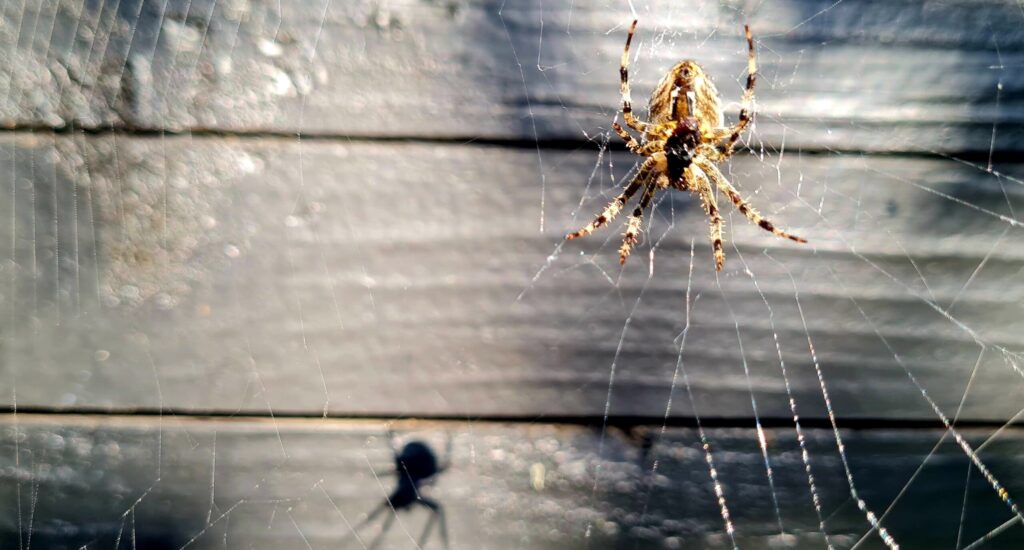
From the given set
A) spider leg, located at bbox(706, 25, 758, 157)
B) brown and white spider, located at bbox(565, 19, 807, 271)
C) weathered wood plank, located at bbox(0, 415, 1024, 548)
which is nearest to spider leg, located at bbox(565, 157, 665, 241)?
brown and white spider, located at bbox(565, 19, 807, 271)

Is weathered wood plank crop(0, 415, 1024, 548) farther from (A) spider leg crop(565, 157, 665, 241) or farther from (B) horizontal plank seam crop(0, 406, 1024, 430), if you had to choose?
(A) spider leg crop(565, 157, 665, 241)

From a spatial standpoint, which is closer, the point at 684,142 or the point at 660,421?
the point at 660,421

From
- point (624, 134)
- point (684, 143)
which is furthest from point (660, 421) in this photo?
point (684, 143)

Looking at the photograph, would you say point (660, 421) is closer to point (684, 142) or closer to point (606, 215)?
point (606, 215)

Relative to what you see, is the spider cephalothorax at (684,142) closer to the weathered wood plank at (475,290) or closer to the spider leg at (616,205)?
the spider leg at (616,205)

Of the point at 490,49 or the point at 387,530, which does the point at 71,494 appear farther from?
the point at 490,49

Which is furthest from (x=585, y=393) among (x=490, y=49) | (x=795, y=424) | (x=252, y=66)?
(x=252, y=66)

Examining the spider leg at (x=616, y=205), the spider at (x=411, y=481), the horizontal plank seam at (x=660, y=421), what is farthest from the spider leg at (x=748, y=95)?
the spider at (x=411, y=481)

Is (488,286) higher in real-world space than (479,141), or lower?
lower

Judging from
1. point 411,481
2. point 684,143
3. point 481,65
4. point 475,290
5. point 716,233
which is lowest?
point 411,481
